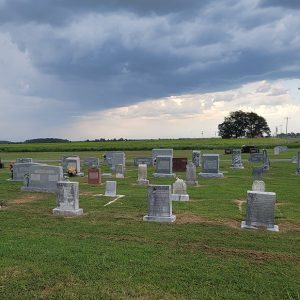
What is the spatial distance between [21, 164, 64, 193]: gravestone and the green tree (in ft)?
389

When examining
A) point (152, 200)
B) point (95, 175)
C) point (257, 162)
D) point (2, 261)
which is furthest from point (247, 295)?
point (257, 162)

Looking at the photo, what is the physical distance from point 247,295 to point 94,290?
2.39m

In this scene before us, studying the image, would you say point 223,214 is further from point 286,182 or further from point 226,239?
point 286,182

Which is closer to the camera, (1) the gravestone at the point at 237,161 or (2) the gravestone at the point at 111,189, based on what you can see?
(2) the gravestone at the point at 111,189

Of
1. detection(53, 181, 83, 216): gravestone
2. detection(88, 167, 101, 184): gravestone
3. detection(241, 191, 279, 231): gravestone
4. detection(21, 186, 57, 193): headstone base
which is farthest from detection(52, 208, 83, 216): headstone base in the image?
detection(88, 167, 101, 184): gravestone

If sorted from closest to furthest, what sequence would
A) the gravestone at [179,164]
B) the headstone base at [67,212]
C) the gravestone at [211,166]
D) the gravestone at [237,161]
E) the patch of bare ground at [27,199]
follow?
the headstone base at [67,212]
the patch of bare ground at [27,199]
the gravestone at [211,166]
the gravestone at [179,164]
the gravestone at [237,161]

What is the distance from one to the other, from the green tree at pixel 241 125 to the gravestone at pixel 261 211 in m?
124

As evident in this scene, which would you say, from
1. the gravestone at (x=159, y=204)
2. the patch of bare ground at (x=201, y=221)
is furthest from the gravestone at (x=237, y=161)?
the gravestone at (x=159, y=204)

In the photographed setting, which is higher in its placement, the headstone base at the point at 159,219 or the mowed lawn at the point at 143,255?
the headstone base at the point at 159,219

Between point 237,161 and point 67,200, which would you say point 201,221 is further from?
point 237,161

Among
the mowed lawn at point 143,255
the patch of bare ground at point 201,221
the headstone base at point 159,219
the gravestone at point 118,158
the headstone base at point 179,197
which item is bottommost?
the mowed lawn at point 143,255

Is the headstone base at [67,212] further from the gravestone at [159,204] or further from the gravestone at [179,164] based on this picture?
the gravestone at [179,164]

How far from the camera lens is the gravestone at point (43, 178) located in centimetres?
1773

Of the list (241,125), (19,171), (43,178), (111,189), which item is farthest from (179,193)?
(241,125)
